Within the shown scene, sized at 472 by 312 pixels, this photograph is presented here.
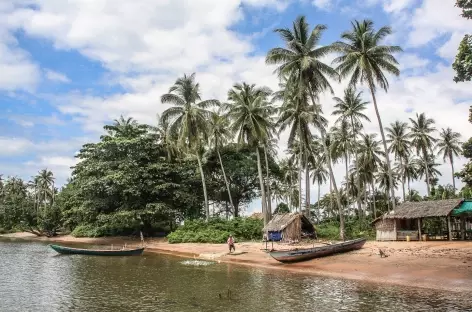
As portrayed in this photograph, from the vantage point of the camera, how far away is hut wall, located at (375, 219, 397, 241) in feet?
122

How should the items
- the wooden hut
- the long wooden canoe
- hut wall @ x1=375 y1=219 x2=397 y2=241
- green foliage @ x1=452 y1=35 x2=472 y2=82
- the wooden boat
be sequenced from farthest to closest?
hut wall @ x1=375 y1=219 x2=397 y2=241 → the long wooden canoe → the wooden hut → the wooden boat → green foliage @ x1=452 y1=35 x2=472 y2=82

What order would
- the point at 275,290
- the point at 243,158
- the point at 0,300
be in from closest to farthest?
the point at 0,300 → the point at 275,290 → the point at 243,158

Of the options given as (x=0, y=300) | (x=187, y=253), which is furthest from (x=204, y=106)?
(x=0, y=300)

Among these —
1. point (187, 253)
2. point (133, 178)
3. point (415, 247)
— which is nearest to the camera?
point (415, 247)

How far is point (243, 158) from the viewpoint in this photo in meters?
59.6

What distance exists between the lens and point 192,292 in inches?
766

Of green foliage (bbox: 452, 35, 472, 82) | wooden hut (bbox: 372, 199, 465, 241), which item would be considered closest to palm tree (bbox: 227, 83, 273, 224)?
wooden hut (bbox: 372, 199, 465, 241)

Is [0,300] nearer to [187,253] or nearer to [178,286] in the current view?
[178,286]

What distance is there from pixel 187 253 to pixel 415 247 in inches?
784

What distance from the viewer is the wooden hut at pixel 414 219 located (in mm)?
34688

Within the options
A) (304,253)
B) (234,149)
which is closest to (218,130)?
(234,149)

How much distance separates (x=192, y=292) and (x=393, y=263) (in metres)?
13.6

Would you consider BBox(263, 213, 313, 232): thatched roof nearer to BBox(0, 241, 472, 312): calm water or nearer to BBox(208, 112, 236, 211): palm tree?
BBox(0, 241, 472, 312): calm water

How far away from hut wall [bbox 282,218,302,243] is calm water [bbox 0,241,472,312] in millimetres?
10375
